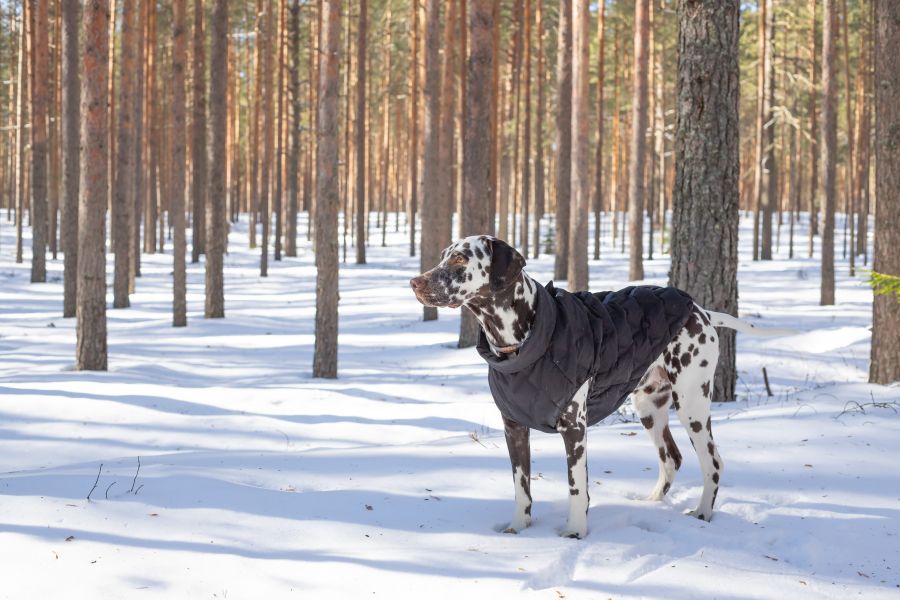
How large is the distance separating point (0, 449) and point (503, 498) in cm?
537

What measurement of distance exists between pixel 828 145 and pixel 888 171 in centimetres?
1115

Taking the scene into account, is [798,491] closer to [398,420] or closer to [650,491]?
[650,491]

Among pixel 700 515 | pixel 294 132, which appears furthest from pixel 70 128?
A: pixel 700 515

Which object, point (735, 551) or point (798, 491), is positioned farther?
point (798, 491)

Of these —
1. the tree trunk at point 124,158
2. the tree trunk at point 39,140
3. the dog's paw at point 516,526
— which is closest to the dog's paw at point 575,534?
the dog's paw at point 516,526

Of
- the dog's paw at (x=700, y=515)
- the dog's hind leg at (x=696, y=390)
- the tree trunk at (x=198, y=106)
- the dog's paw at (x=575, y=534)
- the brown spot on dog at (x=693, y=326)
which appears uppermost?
the tree trunk at (x=198, y=106)

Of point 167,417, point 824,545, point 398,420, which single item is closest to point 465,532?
Result: point 824,545

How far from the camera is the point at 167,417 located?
955 cm

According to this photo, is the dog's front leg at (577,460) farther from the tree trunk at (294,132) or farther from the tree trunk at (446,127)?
the tree trunk at (294,132)

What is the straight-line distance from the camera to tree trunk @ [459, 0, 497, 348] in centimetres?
1380

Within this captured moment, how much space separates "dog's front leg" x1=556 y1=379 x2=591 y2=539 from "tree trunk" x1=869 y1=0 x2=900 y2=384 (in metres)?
5.84

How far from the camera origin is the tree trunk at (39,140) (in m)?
22.3

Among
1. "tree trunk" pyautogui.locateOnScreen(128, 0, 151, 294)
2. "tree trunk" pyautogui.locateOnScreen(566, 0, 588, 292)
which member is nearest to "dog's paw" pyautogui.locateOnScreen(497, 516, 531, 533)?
"tree trunk" pyautogui.locateOnScreen(566, 0, 588, 292)

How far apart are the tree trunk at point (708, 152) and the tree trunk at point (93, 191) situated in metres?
8.20
